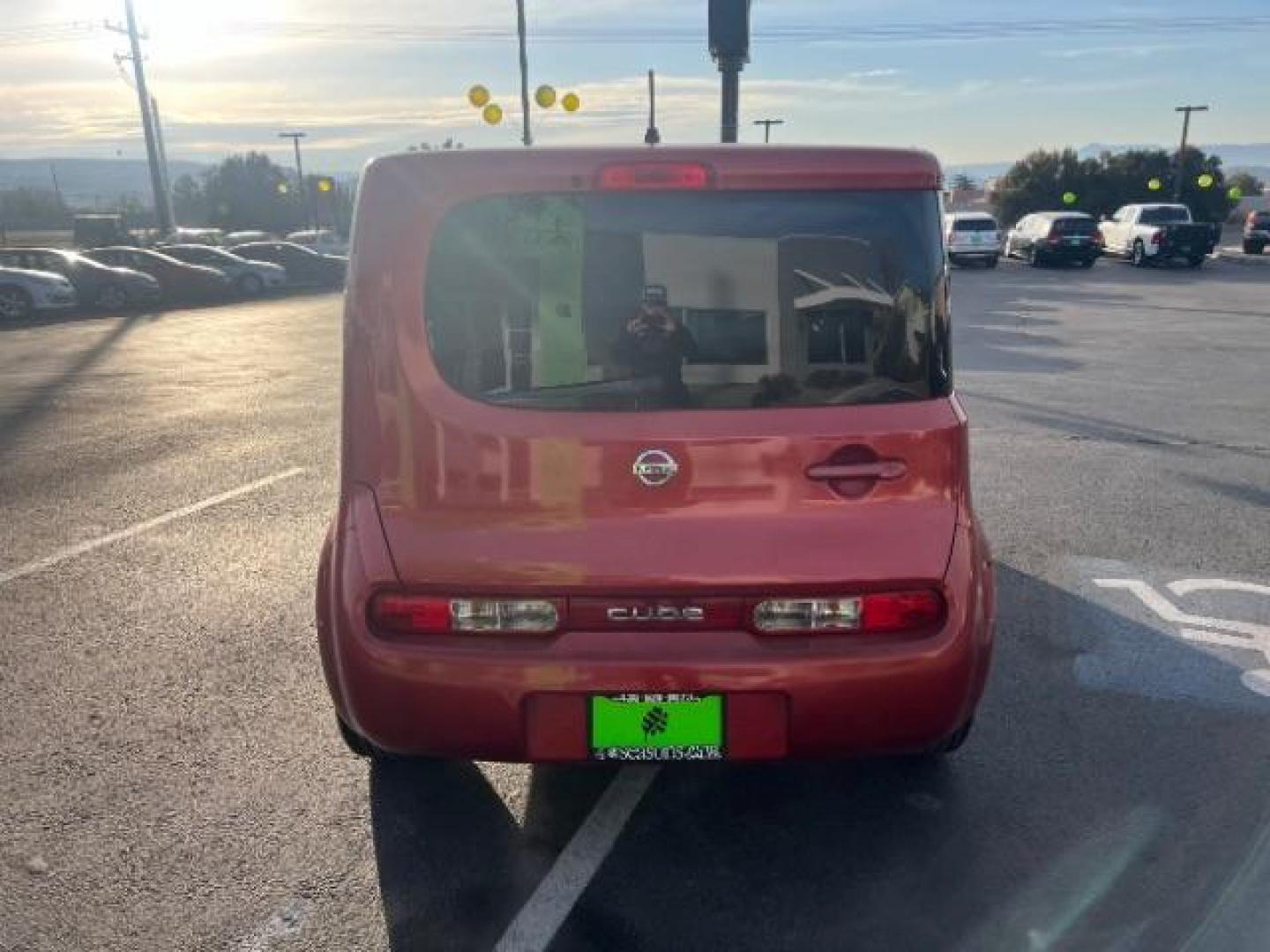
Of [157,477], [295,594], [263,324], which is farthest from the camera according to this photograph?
[263,324]

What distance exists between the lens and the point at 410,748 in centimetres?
277

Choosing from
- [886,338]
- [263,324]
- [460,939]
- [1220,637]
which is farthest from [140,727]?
[263,324]

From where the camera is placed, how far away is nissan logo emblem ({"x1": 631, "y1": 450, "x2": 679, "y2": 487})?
2561 millimetres

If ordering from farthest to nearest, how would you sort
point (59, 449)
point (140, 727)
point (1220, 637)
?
point (59, 449) → point (1220, 637) → point (140, 727)

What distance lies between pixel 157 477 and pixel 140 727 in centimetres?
415

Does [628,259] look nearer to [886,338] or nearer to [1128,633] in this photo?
[886,338]

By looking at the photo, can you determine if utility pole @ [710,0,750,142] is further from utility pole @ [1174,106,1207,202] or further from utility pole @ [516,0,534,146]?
utility pole @ [1174,106,1207,202]

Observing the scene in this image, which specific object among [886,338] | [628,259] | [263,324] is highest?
[628,259]

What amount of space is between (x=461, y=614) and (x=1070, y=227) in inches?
1305

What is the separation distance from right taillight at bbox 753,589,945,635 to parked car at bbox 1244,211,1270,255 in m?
40.7

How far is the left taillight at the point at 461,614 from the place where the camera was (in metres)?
2.64

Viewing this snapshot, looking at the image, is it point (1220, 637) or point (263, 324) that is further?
point (263, 324)

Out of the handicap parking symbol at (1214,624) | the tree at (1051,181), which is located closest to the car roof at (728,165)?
the handicap parking symbol at (1214,624)

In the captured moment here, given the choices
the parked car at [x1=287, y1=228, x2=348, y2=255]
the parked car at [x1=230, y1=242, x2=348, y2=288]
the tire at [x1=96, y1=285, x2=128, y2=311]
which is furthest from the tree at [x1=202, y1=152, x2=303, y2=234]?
the tire at [x1=96, y1=285, x2=128, y2=311]
